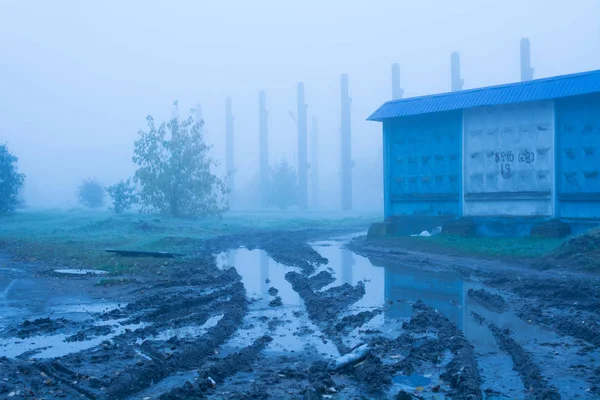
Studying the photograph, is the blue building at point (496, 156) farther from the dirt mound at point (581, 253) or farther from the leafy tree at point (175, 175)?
the leafy tree at point (175, 175)

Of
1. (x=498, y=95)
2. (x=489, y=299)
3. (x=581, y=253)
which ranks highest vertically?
(x=498, y=95)

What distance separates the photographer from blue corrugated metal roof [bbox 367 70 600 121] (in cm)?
2028

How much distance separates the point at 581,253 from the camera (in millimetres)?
15289

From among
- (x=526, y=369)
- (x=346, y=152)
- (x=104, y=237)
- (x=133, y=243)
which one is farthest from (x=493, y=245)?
(x=346, y=152)

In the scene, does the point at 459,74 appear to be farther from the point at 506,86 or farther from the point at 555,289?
the point at 555,289

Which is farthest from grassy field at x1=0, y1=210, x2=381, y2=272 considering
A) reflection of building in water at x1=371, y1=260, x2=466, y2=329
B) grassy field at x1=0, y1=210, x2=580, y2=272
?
reflection of building in water at x1=371, y1=260, x2=466, y2=329

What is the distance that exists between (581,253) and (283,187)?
54915 mm

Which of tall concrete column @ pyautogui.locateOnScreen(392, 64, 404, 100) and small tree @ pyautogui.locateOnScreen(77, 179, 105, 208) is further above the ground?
tall concrete column @ pyautogui.locateOnScreen(392, 64, 404, 100)

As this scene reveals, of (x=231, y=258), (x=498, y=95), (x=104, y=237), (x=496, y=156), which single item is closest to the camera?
(x=231, y=258)

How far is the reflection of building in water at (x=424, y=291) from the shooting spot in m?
10.1

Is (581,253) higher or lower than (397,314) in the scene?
higher

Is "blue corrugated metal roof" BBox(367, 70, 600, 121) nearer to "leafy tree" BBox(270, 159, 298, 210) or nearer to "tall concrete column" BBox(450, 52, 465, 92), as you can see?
"tall concrete column" BBox(450, 52, 465, 92)

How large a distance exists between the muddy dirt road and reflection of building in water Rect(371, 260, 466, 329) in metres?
0.04

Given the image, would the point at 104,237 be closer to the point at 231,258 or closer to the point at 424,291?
the point at 231,258
